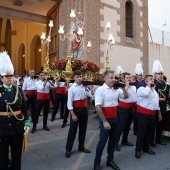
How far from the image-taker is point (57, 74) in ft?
17.9

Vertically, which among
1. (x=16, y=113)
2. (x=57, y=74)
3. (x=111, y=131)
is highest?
(x=57, y=74)

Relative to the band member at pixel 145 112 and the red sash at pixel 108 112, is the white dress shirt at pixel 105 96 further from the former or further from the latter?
the band member at pixel 145 112

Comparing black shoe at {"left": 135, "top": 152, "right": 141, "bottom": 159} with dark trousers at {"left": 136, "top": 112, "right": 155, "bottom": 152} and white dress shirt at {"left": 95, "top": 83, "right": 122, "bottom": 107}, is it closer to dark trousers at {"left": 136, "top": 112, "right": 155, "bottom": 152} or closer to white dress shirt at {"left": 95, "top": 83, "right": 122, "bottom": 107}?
dark trousers at {"left": 136, "top": 112, "right": 155, "bottom": 152}

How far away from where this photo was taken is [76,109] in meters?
4.85

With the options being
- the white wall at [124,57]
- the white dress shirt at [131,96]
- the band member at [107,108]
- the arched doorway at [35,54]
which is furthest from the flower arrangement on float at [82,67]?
the arched doorway at [35,54]

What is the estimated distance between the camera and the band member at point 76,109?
4.77 metres

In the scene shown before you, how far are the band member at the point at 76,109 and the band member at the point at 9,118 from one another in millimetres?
1464

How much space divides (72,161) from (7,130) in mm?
1736

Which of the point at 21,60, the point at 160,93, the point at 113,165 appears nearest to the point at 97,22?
the point at 160,93

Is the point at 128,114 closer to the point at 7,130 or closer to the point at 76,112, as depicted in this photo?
the point at 76,112

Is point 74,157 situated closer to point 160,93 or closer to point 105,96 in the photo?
point 105,96

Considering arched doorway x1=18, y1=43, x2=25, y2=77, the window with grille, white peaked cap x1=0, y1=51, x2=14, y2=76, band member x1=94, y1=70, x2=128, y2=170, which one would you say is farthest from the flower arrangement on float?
arched doorway x1=18, y1=43, x2=25, y2=77

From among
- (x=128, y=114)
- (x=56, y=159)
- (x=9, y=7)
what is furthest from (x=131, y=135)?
(x=9, y=7)

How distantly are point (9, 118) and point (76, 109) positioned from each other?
180 centimetres
